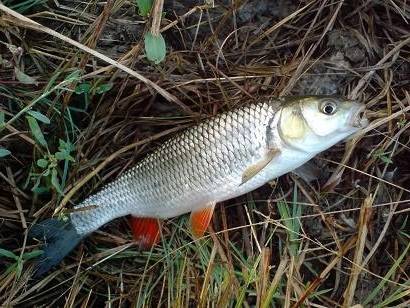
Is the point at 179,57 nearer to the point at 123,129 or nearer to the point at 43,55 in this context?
the point at 123,129

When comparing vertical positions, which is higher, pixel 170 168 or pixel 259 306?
pixel 170 168

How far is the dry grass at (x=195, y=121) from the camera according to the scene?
295 cm

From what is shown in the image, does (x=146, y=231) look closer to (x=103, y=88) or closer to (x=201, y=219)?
(x=201, y=219)

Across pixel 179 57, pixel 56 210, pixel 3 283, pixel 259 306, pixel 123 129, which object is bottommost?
pixel 259 306

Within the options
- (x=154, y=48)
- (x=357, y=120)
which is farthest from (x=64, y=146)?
(x=357, y=120)

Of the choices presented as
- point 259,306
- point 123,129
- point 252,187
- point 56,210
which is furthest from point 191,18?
point 259,306

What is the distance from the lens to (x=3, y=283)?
2.91 metres

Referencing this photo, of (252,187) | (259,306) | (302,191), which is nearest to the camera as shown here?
(259,306)

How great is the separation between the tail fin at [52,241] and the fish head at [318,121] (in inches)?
44.0

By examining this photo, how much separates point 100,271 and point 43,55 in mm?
1094

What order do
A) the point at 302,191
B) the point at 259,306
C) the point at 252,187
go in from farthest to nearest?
the point at 302,191, the point at 252,187, the point at 259,306

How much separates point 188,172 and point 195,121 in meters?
0.34

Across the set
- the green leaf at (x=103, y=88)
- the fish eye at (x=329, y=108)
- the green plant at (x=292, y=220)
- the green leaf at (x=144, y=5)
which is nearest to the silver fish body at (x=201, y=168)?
the fish eye at (x=329, y=108)

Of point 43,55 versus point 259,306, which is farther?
point 43,55
